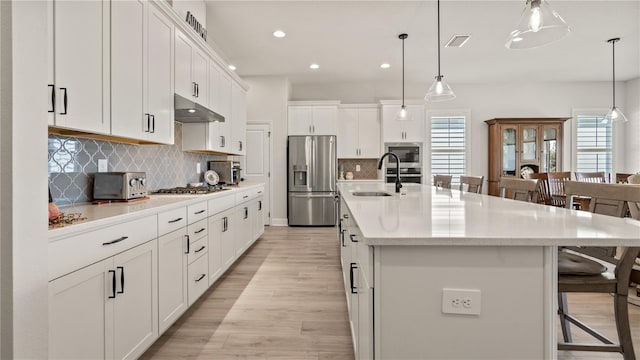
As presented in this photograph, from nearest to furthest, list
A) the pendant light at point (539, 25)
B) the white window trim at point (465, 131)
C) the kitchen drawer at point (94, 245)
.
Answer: the kitchen drawer at point (94, 245), the pendant light at point (539, 25), the white window trim at point (465, 131)

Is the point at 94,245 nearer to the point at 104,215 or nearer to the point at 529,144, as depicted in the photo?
the point at 104,215

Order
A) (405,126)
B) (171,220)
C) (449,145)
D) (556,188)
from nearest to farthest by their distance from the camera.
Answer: (171,220)
(556,188)
(405,126)
(449,145)

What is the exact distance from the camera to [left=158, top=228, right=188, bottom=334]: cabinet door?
1.83 m

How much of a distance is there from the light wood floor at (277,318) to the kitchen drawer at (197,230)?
569 mm

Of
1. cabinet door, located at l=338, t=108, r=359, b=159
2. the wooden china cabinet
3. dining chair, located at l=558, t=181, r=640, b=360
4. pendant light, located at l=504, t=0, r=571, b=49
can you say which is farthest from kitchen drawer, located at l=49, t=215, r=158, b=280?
the wooden china cabinet

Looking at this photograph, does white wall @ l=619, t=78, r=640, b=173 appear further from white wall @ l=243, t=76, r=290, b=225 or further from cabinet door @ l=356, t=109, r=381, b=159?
white wall @ l=243, t=76, r=290, b=225

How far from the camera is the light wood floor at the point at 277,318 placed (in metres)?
1.83

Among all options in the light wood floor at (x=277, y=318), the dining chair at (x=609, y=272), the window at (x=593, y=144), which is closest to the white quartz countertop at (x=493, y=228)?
the dining chair at (x=609, y=272)

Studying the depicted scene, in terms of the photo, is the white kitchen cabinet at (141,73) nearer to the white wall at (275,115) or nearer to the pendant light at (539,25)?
the pendant light at (539,25)

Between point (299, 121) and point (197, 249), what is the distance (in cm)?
402

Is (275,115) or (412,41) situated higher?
(412,41)

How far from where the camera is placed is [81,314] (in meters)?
1.26

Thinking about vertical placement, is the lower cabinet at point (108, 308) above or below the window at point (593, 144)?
below

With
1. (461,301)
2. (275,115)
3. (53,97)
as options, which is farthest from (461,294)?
(275,115)
